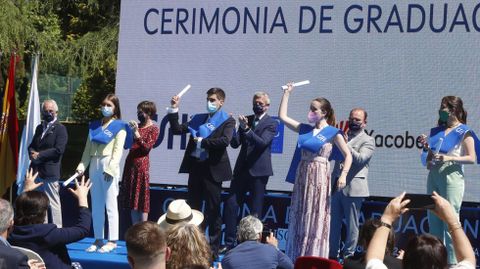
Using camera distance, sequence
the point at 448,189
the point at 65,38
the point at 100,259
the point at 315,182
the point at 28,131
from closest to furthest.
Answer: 1. the point at 448,189
2. the point at 315,182
3. the point at 100,259
4. the point at 28,131
5. the point at 65,38

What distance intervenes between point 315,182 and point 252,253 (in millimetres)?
1926

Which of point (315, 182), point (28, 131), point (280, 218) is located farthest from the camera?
point (28, 131)

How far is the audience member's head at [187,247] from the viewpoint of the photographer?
3957 mm

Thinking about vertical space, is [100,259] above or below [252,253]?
below

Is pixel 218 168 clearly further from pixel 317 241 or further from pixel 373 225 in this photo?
pixel 373 225

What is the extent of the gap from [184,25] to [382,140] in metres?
2.53

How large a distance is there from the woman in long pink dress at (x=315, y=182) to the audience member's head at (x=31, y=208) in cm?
277

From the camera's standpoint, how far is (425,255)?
3420 millimetres

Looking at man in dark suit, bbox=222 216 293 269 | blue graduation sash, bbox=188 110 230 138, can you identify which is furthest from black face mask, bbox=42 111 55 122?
man in dark suit, bbox=222 216 293 269

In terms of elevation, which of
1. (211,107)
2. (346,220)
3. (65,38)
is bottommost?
(346,220)

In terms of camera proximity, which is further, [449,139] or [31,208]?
[449,139]

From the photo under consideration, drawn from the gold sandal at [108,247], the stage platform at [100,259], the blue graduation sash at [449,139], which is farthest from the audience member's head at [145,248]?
the gold sandal at [108,247]

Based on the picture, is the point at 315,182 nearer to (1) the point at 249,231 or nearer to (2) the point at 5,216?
(1) the point at 249,231

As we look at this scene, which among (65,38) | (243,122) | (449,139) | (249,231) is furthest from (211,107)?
(65,38)
